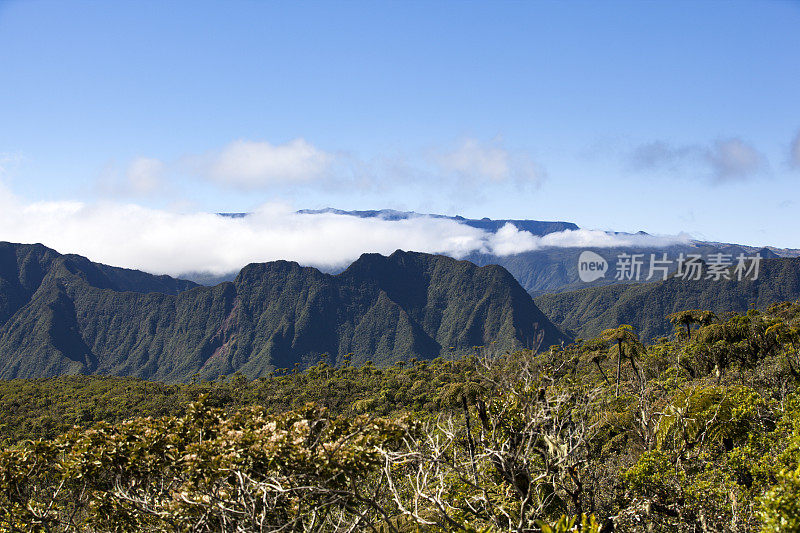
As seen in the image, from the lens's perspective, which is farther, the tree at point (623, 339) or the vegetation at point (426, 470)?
the tree at point (623, 339)

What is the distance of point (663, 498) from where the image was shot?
1411 cm

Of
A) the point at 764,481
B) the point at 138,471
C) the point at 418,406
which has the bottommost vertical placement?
the point at 418,406

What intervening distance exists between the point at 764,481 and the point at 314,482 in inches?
500

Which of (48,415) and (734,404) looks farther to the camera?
(48,415)

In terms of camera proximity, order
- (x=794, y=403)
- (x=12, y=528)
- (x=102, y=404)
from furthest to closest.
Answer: (x=102, y=404) < (x=794, y=403) < (x=12, y=528)

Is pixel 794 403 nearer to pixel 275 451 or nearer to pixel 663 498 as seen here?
pixel 663 498

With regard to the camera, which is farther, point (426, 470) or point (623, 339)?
point (623, 339)

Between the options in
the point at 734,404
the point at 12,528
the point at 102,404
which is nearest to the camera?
the point at 12,528

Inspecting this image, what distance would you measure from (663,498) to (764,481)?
2836 millimetres

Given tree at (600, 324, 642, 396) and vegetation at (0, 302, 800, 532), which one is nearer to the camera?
vegetation at (0, 302, 800, 532)

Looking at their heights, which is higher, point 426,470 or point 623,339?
point 426,470

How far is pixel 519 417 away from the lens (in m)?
16.6

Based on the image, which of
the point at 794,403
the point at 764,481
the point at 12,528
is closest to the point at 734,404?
the point at 794,403

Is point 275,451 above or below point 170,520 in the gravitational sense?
above
